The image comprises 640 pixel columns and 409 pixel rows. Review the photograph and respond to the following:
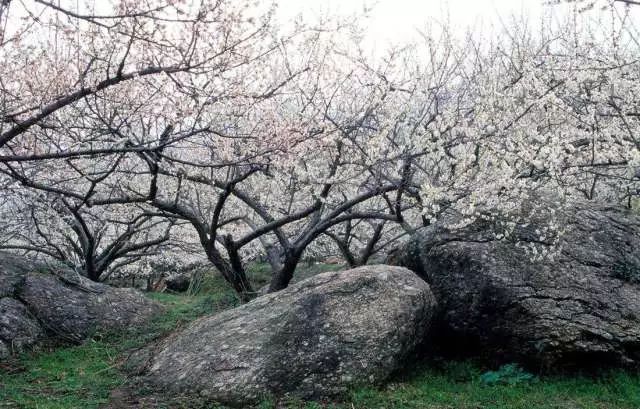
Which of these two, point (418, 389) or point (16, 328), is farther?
point (16, 328)

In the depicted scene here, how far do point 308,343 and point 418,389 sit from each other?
143 cm

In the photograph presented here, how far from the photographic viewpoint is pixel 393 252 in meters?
9.44

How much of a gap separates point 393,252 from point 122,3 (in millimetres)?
5806

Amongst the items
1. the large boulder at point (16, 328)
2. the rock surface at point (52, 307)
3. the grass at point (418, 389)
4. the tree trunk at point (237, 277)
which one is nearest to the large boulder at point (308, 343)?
the grass at point (418, 389)

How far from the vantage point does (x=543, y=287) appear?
7.38 meters

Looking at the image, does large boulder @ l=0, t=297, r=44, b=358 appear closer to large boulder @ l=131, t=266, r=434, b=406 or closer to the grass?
the grass

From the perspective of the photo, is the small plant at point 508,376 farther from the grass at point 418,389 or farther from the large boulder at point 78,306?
the large boulder at point 78,306

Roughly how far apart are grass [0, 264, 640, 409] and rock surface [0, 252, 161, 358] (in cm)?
67

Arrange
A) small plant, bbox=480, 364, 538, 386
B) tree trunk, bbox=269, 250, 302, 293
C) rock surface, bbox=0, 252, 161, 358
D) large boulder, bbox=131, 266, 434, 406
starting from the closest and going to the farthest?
large boulder, bbox=131, 266, 434, 406
small plant, bbox=480, 364, 538, 386
rock surface, bbox=0, 252, 161, 358
tree trunk, bbox=269, 250, 302, 293

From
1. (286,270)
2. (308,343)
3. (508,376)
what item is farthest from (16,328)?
(508,376)

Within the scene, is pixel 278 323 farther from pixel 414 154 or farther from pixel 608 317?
pixel 608 317

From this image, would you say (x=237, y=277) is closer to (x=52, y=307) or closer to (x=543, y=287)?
(x=52, y=307)

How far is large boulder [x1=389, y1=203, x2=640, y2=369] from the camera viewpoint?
22.8ft

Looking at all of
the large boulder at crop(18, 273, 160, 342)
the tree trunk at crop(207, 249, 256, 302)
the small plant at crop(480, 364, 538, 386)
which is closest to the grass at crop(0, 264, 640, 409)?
the small plant at crop(480, 364, 538, 386)
